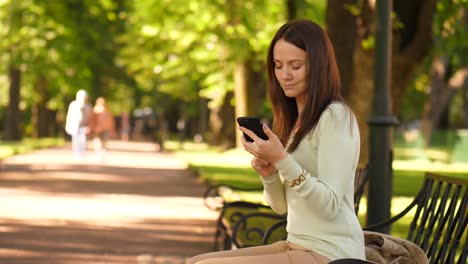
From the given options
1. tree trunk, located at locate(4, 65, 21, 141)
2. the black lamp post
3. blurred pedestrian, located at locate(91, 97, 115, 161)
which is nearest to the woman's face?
the black lamp post

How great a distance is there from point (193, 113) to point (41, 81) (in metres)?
21.5

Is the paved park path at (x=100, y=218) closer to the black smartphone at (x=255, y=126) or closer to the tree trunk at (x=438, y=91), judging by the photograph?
the black smartphone at (x=255, y=126)

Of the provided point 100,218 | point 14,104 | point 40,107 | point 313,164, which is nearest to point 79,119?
point 100,218

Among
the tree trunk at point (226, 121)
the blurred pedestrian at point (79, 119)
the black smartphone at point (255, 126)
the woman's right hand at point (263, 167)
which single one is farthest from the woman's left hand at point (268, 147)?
the tree trunk at point (226, 121)

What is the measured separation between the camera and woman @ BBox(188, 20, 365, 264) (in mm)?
4266

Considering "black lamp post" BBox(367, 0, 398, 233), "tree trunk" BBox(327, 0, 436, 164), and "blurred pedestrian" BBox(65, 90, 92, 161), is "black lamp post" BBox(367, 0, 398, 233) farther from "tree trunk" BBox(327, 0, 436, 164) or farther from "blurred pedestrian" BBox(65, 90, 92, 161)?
"blurred pedestrian" BBox(65, 90, 92, 161)

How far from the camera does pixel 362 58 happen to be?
56.6ft

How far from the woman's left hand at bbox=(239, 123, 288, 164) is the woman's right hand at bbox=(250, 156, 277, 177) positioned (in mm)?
151

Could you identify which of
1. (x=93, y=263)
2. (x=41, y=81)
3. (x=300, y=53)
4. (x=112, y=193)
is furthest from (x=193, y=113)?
(x=300, y=53)

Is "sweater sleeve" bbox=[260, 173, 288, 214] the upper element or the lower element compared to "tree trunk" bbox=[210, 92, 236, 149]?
upper

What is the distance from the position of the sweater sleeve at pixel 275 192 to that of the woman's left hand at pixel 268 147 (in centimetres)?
27

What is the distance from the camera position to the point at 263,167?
4.38 m

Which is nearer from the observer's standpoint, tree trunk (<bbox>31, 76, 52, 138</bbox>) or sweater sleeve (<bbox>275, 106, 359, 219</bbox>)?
sweater sleeve (<bbox>275, 106, 359, 219</bbox>)

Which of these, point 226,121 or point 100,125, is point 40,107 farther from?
point 100,125
